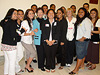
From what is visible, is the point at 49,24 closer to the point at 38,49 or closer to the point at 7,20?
the point at 38,49

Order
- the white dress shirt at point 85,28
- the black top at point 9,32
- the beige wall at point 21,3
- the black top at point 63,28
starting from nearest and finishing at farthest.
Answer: the black top at point 9,32, the white dress shirt at point 85,28, the black top at point 63,28, the beige wall at point 21,3

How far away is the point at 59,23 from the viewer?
2.53m

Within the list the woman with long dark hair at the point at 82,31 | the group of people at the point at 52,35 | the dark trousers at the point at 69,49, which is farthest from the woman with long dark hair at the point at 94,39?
the dark trousers at the point at 69,49

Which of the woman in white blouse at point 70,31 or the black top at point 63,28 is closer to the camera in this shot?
the black top at point 63,28

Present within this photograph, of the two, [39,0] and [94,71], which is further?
[39,0]

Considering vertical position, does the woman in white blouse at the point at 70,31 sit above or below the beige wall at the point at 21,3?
below

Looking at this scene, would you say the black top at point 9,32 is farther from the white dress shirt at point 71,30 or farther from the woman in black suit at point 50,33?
the white dress shirt at point 71,30

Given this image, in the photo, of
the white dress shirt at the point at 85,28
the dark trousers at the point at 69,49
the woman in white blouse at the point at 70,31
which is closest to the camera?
the white dress shirt at the point at 85,28

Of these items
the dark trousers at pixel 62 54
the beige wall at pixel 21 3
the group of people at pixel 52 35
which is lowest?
the dark trousers at pixel 62 54

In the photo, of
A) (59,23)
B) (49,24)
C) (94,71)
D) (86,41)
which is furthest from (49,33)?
(94,71)

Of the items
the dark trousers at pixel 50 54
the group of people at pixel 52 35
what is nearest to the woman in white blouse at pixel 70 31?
the group of people at pixel 52 35

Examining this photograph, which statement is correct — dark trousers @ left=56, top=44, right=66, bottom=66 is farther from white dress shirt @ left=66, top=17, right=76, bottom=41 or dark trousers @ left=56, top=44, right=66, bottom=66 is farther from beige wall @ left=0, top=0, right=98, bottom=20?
beige wall @ left=0, top=0, right=98, bottom=20

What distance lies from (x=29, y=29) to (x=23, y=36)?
0.22m

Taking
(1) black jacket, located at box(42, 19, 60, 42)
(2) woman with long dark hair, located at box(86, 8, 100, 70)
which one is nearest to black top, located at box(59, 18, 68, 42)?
(1) black jacket, located at box(42, 19, 60, 42)
